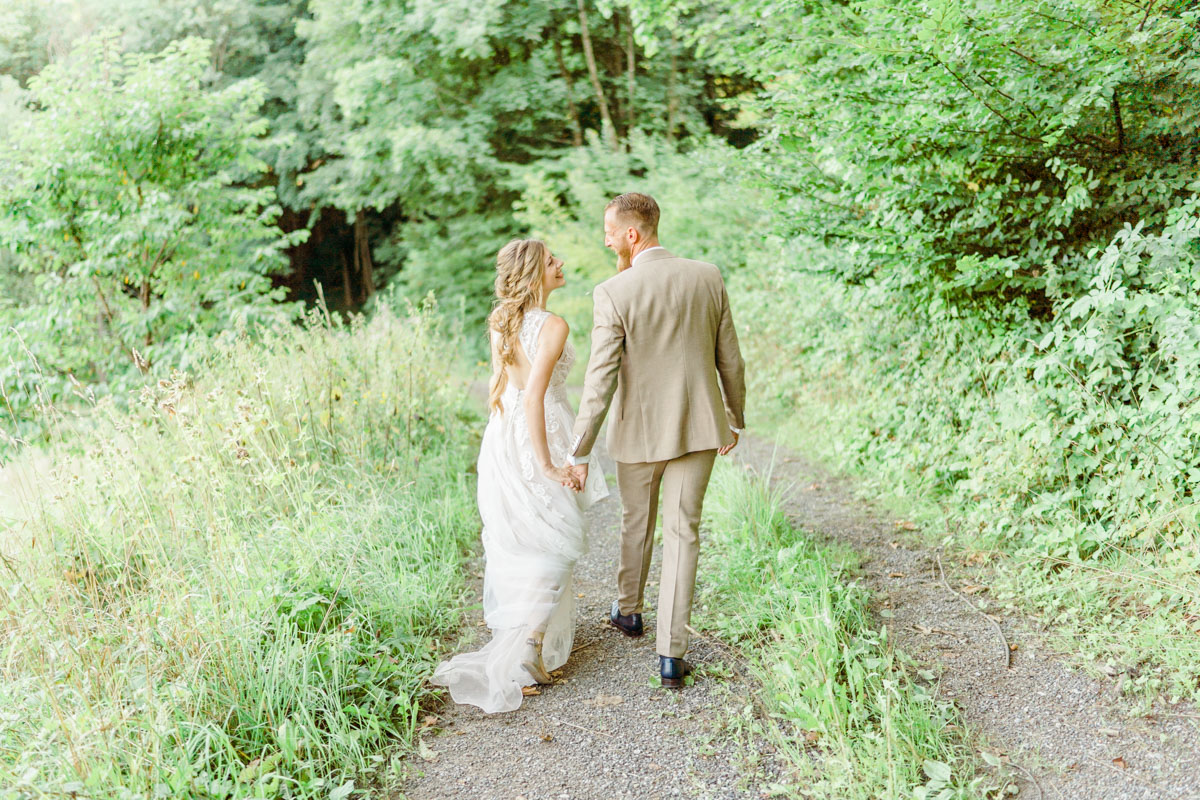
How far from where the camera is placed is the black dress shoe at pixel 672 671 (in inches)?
136

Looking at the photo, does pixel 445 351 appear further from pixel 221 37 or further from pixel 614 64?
pixel 221 37

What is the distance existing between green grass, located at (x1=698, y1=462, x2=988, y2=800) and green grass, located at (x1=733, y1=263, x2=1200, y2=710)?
844mm

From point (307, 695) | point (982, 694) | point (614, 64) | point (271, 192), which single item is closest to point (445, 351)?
point (271, 192)

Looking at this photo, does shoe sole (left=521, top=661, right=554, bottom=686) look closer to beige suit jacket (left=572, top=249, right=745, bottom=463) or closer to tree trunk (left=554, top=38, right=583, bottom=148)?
beige suit jacket (left=572, top=249, right=745, bottom=463)

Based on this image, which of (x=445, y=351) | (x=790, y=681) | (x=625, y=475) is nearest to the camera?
(x=790, y=681)

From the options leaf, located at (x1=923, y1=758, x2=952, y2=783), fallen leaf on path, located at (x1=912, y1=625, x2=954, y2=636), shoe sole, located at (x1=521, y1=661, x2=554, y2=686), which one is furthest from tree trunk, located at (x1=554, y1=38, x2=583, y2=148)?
leaf, located at (x1=923, y1=758, x2=952, y2=783)

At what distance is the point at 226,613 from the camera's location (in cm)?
336

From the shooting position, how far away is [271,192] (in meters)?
8.38

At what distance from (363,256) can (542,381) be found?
72.0ft

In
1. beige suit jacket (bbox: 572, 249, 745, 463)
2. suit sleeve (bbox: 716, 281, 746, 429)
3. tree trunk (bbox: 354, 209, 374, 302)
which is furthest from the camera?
tree trunk (bbox: 354, 209, 374, 302)

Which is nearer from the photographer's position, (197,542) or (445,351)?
(197,542)

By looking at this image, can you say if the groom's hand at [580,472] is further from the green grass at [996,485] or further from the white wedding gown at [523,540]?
the green grass at [996,485]

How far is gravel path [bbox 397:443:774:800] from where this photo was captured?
2.84 m

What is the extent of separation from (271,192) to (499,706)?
22.5 ft
